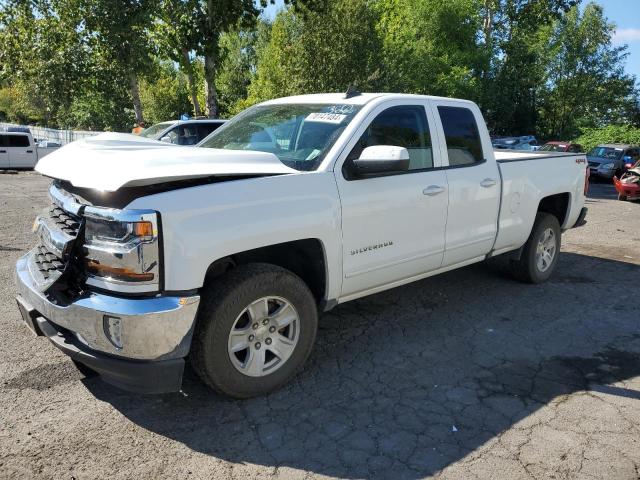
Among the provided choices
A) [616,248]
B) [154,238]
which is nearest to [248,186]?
[154,238]

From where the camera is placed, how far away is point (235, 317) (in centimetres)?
323

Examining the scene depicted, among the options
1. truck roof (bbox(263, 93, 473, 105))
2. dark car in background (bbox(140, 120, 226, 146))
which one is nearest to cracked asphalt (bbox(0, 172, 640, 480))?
truck roof (bbox(263, 93, 473, 105))

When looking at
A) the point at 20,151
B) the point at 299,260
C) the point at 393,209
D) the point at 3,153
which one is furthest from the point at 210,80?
the point at 299,260

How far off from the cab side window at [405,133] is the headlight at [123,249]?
172cm

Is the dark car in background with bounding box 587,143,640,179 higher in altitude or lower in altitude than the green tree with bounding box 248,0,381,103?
lower

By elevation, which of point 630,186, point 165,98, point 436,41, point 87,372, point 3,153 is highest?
point 436,41

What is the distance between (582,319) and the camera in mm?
5082

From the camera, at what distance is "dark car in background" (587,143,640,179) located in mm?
22391

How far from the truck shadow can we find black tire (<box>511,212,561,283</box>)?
14.6 inches

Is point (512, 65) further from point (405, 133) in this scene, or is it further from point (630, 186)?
point (405, 133)

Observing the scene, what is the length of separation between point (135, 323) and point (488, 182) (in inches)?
136

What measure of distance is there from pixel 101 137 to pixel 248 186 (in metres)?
1.43

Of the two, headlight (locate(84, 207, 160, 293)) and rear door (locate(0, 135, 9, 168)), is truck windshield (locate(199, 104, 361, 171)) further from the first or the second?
rear door (locate(0, 135, 9, 168))

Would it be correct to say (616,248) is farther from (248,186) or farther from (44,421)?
(44,421)
